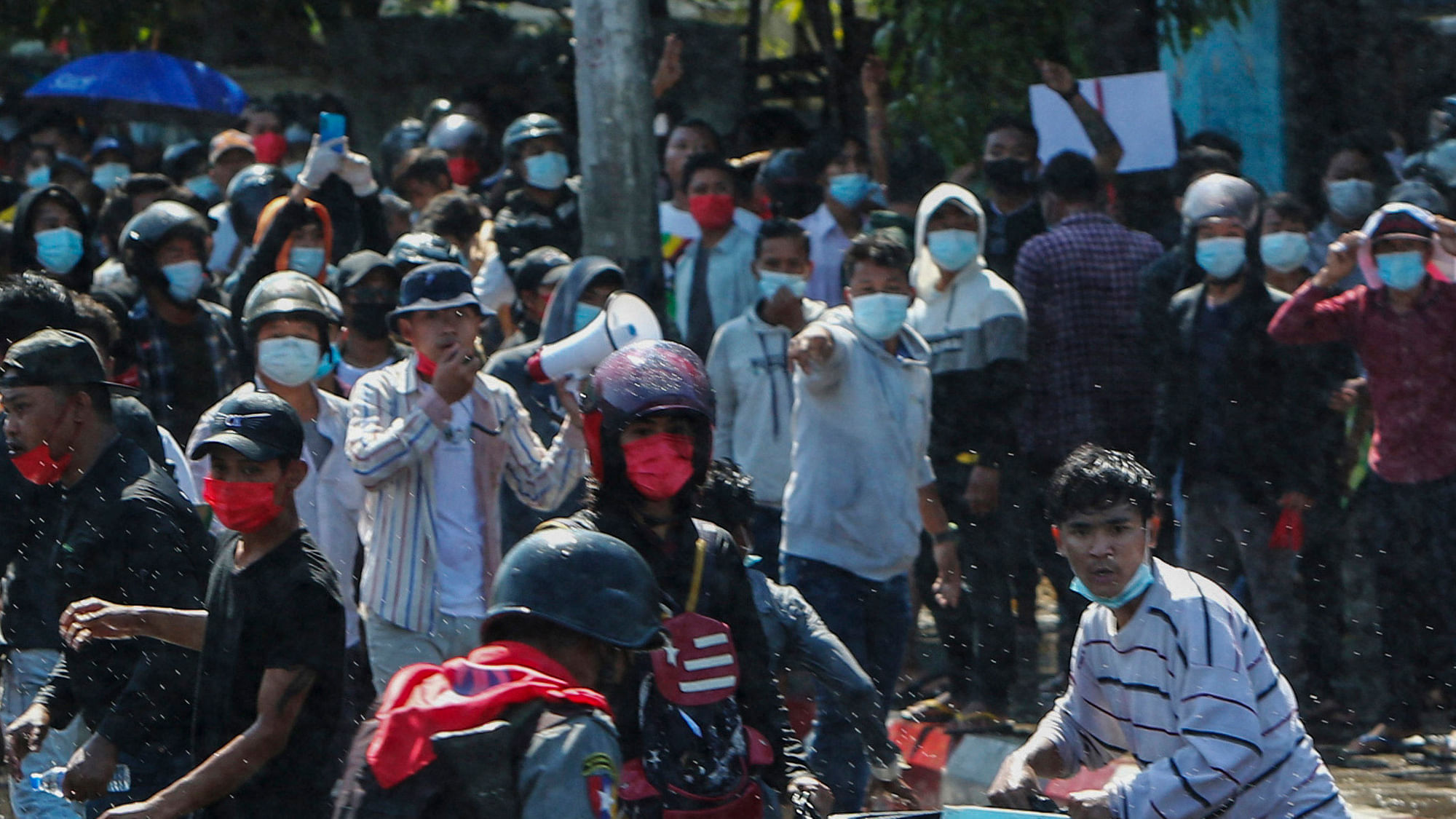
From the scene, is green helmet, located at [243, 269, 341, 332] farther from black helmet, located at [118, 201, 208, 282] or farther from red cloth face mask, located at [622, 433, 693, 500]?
red cloth face mask, located at [622, 433, 693, 500]

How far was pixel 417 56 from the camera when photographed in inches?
673

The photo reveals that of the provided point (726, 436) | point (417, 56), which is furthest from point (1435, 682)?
point (417, 56)

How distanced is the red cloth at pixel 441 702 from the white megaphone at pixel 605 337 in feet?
9.53

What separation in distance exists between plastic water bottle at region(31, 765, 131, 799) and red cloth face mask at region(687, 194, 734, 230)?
4758mm

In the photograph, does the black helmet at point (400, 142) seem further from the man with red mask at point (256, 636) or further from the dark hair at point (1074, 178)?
the man with red mask at point (256, 636)

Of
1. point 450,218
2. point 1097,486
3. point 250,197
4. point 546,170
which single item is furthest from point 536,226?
point 1097,486

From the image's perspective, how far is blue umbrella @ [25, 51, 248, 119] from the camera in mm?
13547

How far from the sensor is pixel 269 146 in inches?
491

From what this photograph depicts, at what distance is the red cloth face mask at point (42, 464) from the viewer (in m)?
5.11

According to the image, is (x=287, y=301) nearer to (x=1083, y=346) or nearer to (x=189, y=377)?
(x=189, y=377)

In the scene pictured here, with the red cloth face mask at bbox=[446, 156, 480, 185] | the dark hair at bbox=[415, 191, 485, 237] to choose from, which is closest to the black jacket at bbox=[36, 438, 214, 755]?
the dark hair at bbox=[415, 191, 485, 237]

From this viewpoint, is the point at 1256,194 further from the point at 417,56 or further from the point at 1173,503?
the point at 417,56

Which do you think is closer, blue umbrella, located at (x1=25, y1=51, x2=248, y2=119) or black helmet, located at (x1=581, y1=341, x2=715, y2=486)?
black helmet, located at (x1=581, y1=341, x2=715, y2=486)

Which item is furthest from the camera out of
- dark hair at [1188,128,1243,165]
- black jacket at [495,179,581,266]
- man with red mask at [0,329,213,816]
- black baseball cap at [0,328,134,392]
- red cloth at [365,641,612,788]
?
dark hair at [1188,128,1243,165]
